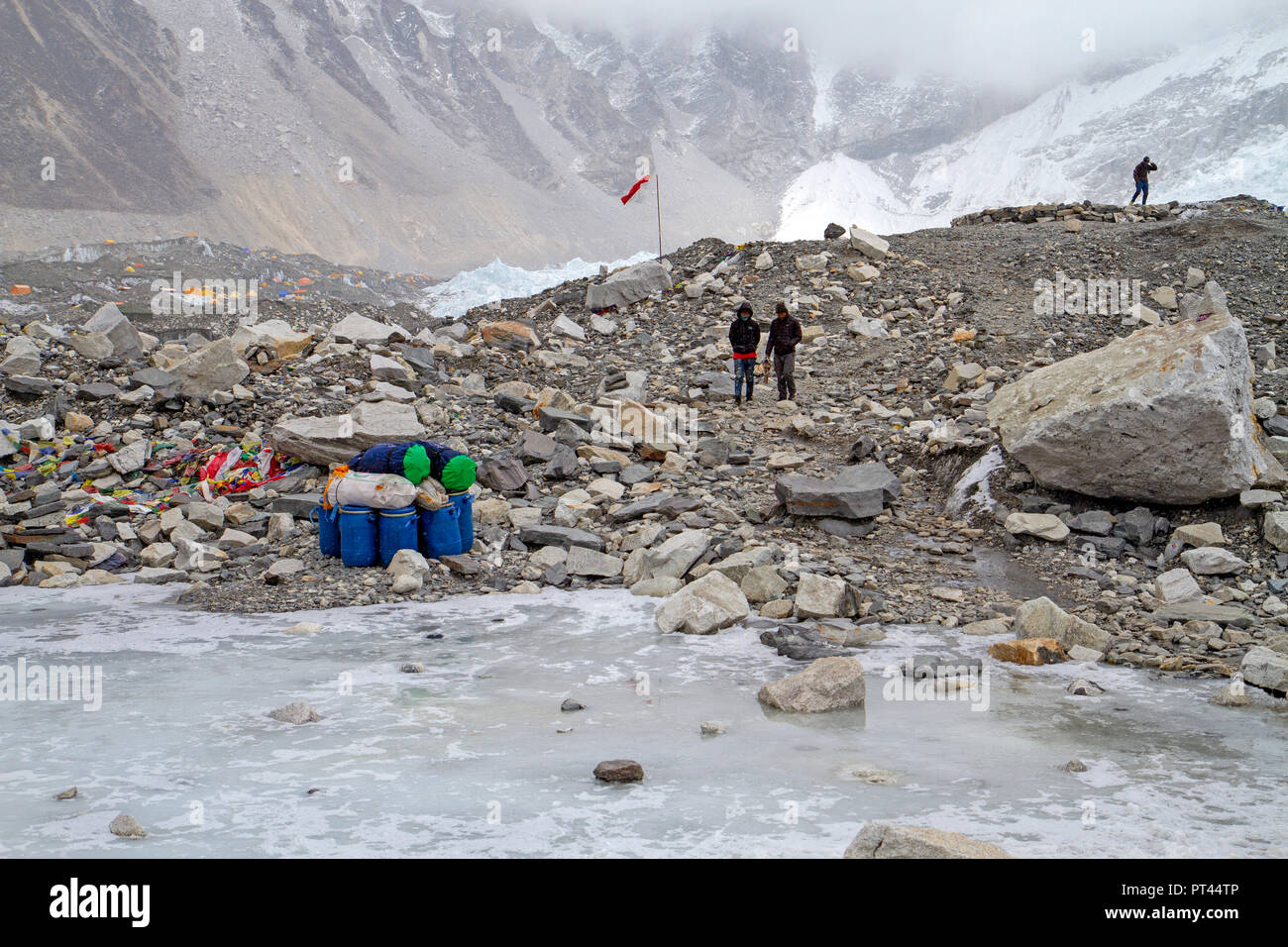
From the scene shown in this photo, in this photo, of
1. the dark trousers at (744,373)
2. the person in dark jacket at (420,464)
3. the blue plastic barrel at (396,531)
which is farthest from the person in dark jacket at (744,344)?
the blue plastic barrel at (396,531)

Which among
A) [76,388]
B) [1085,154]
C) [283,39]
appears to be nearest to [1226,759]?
[76,388]

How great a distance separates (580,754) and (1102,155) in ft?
242

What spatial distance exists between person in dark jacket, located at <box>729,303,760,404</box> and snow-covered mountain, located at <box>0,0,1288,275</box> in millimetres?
20743

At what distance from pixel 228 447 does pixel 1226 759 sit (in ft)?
26.3

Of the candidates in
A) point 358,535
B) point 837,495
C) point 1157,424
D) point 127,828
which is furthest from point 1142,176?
point 127,828

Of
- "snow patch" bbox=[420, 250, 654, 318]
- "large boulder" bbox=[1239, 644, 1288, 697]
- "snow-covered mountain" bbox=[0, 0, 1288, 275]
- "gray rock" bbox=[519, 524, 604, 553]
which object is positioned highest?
"snow-covered mountain" bbox=[0, 0, 1288, 275]

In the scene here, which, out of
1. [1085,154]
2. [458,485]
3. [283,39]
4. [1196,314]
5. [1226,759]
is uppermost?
[283,39]

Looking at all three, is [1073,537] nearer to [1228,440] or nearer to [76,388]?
[1228,440]

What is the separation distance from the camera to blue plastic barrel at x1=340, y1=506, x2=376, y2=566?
6340mm

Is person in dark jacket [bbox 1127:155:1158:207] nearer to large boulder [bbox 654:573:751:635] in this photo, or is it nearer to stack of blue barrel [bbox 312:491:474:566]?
large boulder [bbox 654:573:751:635]

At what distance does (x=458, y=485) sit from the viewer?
6566 millimetres

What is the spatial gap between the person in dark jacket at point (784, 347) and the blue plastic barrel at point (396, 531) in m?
5.02

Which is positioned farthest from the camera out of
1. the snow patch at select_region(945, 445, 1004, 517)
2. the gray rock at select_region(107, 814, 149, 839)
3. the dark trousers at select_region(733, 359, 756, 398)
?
the dark trousers at select_region(733, 359, 756, 398)

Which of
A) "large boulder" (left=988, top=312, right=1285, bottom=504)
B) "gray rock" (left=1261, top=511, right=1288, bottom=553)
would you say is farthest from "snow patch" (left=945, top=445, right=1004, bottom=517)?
"gray rock" (left=1261, top=511, right=1288, bottom=553)
